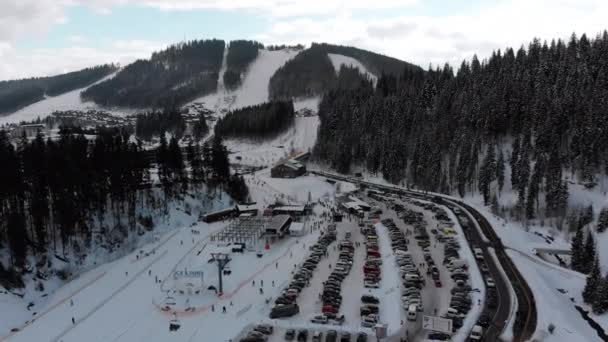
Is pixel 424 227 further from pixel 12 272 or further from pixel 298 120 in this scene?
pixel 298 120

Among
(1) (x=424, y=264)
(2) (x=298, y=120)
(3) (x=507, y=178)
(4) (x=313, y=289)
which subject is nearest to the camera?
(4) (x=313, y=289)

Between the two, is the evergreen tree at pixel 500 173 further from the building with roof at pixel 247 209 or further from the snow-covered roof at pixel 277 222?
the building with roof at pixel 247 209

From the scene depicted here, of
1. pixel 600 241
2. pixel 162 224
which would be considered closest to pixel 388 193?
pixel 600 241

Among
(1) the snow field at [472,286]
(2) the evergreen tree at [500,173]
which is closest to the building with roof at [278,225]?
(1) the snow field at [472,286]

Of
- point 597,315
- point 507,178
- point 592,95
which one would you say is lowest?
point 597,315

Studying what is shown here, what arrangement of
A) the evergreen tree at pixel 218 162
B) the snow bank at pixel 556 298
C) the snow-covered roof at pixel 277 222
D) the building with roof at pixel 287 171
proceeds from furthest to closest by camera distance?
1. the building with roof at pixel 287 171
2. the evergreen tree at pixel 218 162
3. the snow-covered roof at pixel 277 222
4. the snow bank at pixel 556 298

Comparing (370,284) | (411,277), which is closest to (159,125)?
(370,284)

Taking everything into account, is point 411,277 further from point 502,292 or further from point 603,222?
point 603,222
